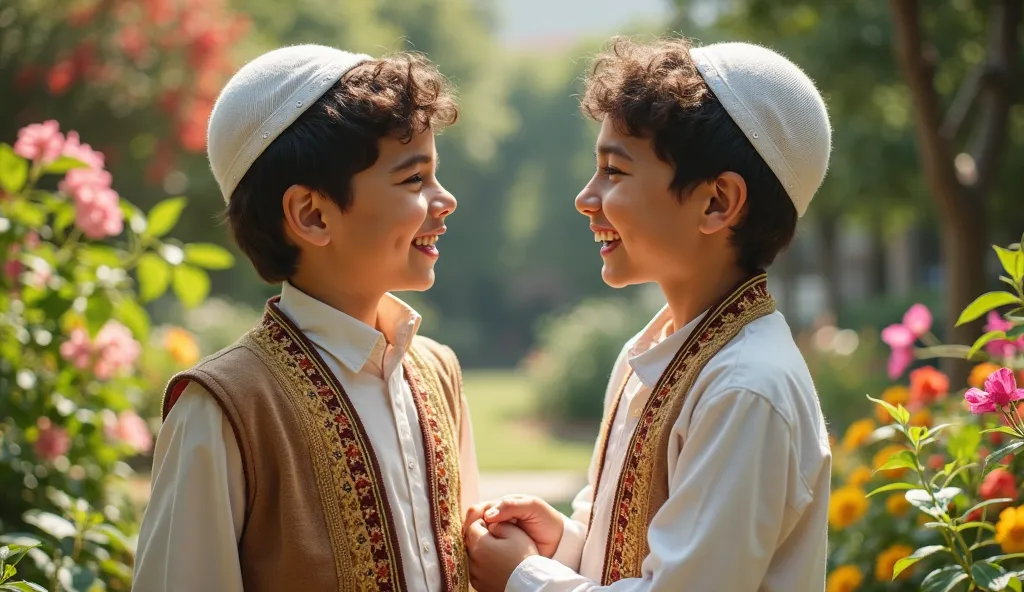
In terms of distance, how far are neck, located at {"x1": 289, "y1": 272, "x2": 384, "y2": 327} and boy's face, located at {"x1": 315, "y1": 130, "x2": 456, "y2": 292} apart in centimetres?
3

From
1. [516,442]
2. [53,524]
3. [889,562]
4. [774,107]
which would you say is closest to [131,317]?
[53,524]

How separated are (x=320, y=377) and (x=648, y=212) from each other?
656 millimetres

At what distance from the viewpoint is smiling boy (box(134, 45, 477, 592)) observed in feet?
5.62

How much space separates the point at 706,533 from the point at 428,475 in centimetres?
61

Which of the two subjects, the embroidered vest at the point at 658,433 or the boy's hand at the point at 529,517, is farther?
the boy's hand at the point at 529,517

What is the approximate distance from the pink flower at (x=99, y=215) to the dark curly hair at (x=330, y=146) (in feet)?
4.33

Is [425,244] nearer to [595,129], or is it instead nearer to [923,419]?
[923,419]

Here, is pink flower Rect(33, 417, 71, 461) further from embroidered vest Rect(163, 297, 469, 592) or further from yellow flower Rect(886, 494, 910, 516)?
yellow flower Rect(886, 494, 910, 516)

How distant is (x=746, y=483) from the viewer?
1566mm

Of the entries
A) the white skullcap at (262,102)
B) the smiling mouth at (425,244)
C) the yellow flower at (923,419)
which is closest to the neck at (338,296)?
the smiling mouth at (425,244)

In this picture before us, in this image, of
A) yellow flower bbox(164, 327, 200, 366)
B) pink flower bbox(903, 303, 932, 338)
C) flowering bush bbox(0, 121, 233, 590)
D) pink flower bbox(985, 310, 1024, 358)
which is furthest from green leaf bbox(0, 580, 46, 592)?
yellow flower bbox(164, 327, 200, 366)

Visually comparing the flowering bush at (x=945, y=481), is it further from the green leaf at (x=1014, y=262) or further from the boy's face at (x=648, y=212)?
the boy's face at (x=648, y=212)

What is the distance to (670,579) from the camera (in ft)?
5.17

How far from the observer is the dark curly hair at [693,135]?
1.81 meters
